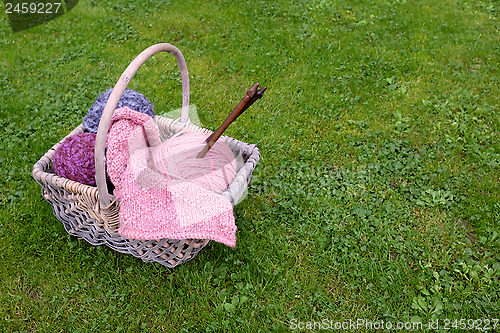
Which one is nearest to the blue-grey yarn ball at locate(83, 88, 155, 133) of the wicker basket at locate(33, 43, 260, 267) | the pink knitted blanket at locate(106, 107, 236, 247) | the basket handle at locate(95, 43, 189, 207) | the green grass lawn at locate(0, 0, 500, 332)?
the wicker basket at locate(33, 43, 260, 267)

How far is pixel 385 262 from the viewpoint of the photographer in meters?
3.07

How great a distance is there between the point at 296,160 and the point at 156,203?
1791 mm

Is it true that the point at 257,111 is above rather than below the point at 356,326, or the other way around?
above

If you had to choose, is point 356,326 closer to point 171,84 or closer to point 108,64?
point 171,84

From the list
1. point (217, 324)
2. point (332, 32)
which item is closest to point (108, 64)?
point (332, 32)

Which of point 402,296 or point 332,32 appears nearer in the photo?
point 402,296

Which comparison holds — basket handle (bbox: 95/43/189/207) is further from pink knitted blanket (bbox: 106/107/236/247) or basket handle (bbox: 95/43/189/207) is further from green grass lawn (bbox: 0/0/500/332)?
green grass lawn (bbox: 0/0/500/332)

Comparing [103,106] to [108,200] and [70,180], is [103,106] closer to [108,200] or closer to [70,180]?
[70,180]

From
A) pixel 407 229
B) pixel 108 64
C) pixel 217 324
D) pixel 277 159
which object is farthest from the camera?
pixel 108 64

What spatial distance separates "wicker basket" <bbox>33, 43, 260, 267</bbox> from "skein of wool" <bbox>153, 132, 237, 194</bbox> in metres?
0.15

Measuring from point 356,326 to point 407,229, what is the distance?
1.00 m

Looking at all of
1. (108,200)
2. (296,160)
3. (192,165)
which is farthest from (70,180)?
(296,160)

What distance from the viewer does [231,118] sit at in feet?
7.70

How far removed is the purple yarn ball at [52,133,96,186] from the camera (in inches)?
102
